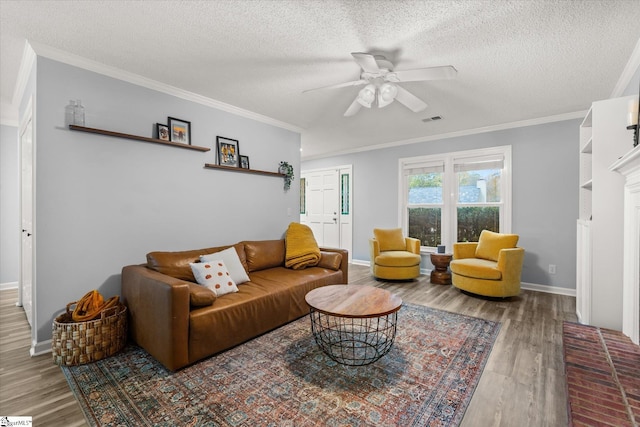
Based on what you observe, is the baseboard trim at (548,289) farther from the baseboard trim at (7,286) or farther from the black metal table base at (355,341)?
the baseboard trim at (7,286)

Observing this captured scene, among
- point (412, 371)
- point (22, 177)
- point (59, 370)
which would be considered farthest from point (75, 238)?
point (412, 371)

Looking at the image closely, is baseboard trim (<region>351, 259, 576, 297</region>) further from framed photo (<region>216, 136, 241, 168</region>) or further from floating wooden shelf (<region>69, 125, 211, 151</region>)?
floating wooden shelf (<region>69, 125, 211, 151</region>)

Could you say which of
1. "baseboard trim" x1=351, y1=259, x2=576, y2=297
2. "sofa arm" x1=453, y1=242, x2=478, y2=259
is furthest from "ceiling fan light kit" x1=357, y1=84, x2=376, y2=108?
"baseboard trim" x1=351, y1=259, x2=576, y2=297

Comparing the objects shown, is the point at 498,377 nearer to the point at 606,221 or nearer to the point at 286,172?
the point at 606,221

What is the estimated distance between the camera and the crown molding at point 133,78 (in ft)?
7.59

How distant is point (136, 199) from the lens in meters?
2.76

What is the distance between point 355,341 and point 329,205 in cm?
428

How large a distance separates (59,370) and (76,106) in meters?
2.09

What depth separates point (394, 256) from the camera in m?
4.48

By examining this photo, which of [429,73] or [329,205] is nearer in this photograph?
[429,73]

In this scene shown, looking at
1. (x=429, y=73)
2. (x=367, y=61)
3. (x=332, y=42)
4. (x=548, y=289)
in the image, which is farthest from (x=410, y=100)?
(x=548, y=289)

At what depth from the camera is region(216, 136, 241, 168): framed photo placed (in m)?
3.46

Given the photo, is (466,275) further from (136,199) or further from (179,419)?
(136,199)

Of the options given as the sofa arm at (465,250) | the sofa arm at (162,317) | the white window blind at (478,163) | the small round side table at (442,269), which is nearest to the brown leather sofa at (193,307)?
the sofa arm at (162,317)
